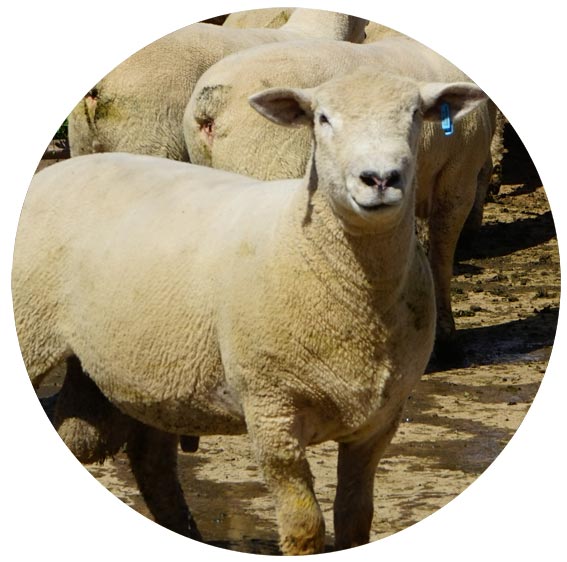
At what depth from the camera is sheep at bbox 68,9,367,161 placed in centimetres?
940

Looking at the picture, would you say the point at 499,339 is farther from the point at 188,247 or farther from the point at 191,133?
the point at 188,247

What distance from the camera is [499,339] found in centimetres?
1062

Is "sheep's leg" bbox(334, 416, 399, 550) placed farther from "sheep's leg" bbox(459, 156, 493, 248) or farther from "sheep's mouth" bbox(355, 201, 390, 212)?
"sheep's leg" bbox(459, 156, 493, 248)

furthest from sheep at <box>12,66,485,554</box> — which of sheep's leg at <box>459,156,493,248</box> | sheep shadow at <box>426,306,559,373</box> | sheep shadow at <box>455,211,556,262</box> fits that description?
sheep's leg at <box>459,156,493,248</box>

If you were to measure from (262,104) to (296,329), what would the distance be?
897 mm

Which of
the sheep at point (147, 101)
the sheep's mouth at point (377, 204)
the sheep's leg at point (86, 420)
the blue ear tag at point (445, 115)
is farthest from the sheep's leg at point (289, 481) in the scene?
the sheep at point (147, 101)

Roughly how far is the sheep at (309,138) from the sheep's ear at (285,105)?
251cm

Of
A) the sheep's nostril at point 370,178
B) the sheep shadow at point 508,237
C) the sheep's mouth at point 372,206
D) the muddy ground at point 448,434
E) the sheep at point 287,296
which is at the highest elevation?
the sheep's nostril at point 370,178

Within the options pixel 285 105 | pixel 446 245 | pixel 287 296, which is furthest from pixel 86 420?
pixel 446 245

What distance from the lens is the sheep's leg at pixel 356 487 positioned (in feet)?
20.1

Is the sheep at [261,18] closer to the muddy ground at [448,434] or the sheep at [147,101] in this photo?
the sheep at [147,101]

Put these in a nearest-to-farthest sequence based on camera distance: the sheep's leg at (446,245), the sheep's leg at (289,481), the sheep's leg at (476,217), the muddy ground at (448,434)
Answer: the sheep's leg at (289,481) < the muddy ground at (448,434) < the sheep's leg at (446,245) < the sheep's leg at (476,217)

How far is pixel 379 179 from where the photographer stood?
203 inches

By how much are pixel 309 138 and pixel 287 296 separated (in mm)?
2900
